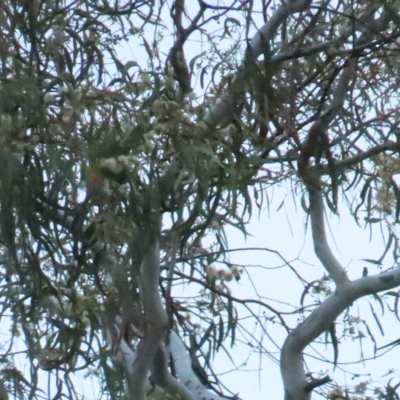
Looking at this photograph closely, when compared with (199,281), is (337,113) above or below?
above

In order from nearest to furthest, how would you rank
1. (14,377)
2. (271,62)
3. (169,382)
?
(271,62), (169,382), (14,377)

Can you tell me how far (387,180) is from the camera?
8.60ft

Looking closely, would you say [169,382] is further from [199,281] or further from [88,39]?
[88,39]

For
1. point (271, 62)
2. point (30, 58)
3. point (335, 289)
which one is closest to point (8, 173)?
point (30, 58)

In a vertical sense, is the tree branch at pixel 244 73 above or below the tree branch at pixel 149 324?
above

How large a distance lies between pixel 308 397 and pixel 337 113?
2.20 ft

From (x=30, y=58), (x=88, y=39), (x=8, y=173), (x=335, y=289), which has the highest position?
(x=88, y=39)

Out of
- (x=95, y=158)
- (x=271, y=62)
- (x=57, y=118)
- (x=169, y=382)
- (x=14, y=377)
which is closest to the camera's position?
(x=95, y=158)

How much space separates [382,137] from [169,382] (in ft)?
2.54

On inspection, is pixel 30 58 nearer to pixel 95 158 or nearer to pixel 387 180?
pixel 95 158

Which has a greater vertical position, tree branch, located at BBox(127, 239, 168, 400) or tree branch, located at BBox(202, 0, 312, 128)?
tree branch, located at BBox(202, 0, 312, 128)

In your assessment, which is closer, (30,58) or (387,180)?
(30,58)

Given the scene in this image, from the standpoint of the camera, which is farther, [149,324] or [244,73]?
[149,324]

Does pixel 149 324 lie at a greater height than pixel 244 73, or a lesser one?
lesser
